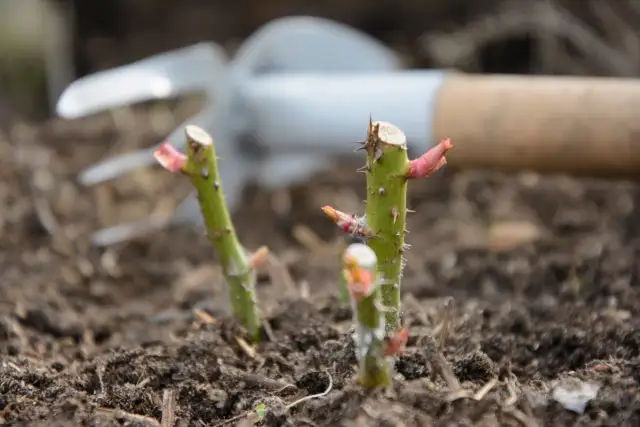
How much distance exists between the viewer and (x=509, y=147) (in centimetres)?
173

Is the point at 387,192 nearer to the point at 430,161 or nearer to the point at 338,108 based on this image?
the point at 430,161

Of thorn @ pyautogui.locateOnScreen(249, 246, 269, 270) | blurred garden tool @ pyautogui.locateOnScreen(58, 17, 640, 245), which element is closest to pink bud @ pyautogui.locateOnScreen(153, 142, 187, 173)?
thorn @ pyautogui.locateOnScreen(249, 246, 269, 270)

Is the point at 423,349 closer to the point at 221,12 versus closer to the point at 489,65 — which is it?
the point at 489,65

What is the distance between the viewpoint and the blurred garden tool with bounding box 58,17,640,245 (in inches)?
65.7

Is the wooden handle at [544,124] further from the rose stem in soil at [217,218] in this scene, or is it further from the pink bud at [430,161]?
the pink bud at [430,161]

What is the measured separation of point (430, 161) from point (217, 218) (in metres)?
0.34

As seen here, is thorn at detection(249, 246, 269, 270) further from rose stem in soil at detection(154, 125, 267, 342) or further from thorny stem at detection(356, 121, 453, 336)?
thorny stem at detection(356, 121, 453, 336)

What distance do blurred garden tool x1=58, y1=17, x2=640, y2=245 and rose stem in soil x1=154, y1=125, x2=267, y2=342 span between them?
52cm

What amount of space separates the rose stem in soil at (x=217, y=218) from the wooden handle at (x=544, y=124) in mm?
766

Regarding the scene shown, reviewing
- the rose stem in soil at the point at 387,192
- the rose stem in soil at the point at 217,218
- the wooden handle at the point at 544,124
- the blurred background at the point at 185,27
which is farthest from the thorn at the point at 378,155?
the blurred background at the point at 185,27

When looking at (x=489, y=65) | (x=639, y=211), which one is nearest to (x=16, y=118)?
(x=489, y=65)

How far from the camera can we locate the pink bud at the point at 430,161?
2.73ft

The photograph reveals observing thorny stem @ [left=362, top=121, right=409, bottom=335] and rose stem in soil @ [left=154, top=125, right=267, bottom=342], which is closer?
thorny stem @ [left=362, top=121, right=409, bottom=335]

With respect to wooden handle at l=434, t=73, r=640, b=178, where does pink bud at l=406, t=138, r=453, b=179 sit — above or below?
above
